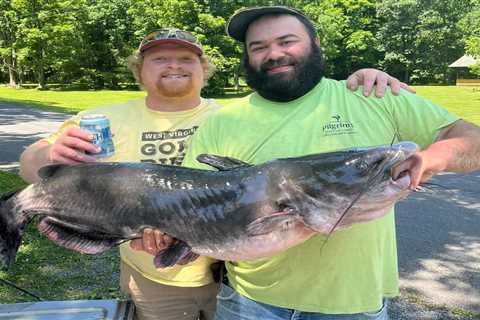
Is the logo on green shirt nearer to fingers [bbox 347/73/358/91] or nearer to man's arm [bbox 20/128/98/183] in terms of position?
fingers [bbox 347/73/358/91]

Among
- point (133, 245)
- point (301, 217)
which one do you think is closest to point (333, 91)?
point (301, 217)

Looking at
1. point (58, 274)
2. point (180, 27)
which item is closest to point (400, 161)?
point (58, 274)

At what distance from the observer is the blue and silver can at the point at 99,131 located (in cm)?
266

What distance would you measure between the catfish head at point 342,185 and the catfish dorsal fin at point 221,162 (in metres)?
0.23

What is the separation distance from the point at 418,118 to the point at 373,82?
315 mm

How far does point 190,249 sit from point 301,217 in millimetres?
600

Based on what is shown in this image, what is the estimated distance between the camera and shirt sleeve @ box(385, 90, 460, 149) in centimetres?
254

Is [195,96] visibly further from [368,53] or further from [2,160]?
[368,53]

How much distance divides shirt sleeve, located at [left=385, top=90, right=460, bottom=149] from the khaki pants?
1514 mm

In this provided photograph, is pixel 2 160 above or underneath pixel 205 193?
underneath

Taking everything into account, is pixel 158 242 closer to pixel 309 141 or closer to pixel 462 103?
pixel 309 141

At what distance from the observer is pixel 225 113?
9.35ft

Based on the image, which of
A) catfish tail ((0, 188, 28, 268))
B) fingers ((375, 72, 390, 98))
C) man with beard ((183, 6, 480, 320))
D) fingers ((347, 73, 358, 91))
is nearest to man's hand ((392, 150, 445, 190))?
man with beard ((183, 6, 480, 320))

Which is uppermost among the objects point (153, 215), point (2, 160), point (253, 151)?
point (253, 151)
